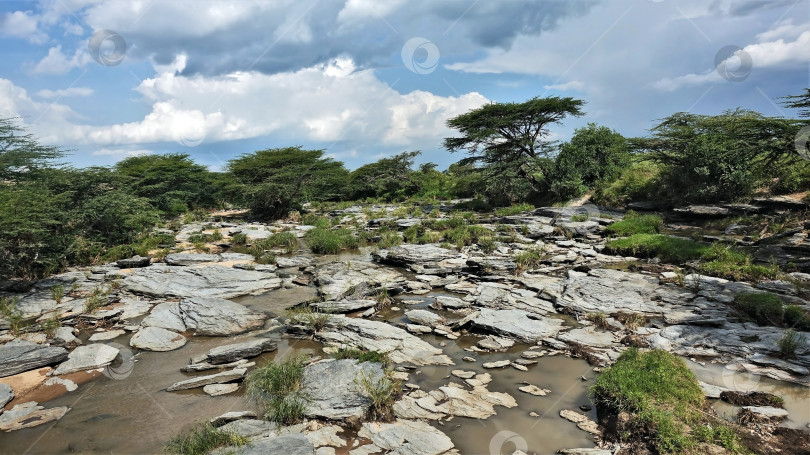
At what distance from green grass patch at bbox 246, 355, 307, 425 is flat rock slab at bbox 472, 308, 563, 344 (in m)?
3.80

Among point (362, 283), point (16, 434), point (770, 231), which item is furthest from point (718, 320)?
point (16, 434)

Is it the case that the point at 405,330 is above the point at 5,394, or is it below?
above

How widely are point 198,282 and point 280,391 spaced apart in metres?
7.57

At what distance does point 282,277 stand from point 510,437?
10.0 metres

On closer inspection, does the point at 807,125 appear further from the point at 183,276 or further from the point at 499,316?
the point at 183,276

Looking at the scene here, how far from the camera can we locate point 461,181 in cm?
3709

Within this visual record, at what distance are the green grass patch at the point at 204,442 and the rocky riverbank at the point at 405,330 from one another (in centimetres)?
23

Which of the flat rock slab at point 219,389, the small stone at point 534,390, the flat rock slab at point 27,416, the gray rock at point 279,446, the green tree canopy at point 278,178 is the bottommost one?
the flat rock slab at point 27,416

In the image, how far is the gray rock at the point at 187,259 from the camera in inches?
580

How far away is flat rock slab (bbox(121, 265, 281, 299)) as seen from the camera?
11.5m

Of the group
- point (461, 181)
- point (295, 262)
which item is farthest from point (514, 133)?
point (295, 262)

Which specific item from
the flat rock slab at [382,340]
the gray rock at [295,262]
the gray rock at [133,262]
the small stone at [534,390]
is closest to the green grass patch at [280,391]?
the flat rock slab at [382,340]

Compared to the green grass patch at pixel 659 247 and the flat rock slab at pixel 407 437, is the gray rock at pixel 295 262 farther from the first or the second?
the green grass patch at pixel 659 247

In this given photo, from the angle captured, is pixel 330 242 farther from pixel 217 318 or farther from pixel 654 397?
pixel 654 397
